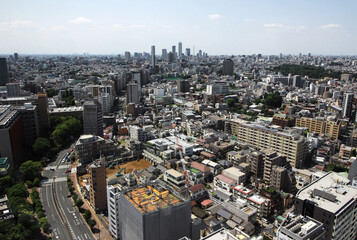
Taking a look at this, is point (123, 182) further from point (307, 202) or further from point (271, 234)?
point (307, 202)

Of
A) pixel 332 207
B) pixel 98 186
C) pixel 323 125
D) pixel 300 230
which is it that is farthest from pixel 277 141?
pixel 98 186

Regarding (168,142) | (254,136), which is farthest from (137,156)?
(254,136)

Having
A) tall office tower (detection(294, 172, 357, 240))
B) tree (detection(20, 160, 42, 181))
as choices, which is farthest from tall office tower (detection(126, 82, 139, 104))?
tall office tower (detection(294, 172, 357, 240))

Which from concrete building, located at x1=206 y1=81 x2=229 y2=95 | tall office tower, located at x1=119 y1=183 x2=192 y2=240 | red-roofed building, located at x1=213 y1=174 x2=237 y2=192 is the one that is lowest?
red-roofed building, located at x1=213 y1=174 x2=237 y2=192

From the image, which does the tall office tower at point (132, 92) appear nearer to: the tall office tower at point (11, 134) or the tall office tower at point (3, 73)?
the tall office tower at point (11, 134)

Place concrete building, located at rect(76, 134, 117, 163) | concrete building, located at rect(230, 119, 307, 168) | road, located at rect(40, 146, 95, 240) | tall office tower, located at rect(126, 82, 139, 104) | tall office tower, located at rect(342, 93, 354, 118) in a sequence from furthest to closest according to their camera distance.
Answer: tall office tower, located at rect(126, 82, 139, 104), tall office tower, located at rect(342, 93, 354, 118), concrete building, located at rect(76, 134, 117, 163), concrete building, located at rect(230, 119, 307, 168), road, located at rect(40, 146, 95, 240)

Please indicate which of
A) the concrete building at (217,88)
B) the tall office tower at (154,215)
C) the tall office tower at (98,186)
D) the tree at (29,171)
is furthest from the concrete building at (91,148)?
the concrete building at (217,88)

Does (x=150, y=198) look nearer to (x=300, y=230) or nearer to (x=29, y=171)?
(x=300, y=230)

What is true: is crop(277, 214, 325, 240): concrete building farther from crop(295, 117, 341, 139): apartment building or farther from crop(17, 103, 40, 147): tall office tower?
crop(17, 103, 40, 147): tall office tower
